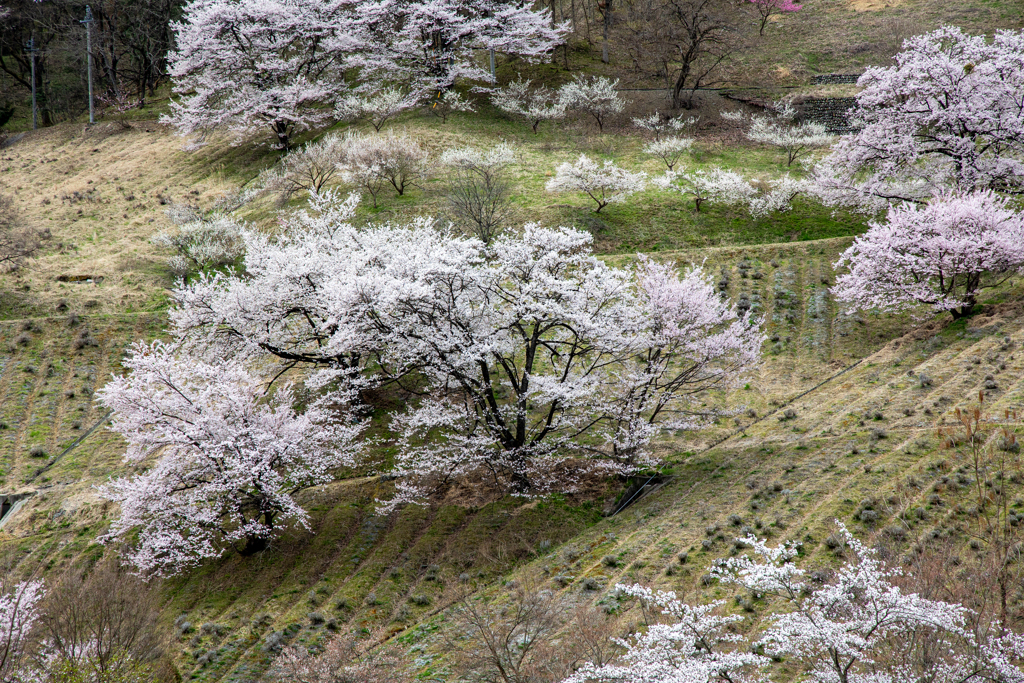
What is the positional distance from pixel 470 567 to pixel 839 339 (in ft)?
47.3

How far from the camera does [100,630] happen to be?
1203 cm

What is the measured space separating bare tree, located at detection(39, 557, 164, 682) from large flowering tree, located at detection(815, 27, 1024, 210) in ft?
86.9

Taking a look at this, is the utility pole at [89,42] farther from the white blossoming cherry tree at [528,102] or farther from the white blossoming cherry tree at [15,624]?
the white blossoming cherry tree at [15,624]

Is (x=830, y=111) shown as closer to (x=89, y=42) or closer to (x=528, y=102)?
(x=528, y=102)

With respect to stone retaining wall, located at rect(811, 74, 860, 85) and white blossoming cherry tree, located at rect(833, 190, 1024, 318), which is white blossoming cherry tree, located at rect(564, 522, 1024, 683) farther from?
stone retaining wall, located at rect(811, 74, 860, 85)

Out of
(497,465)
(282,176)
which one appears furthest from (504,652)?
(282,176)

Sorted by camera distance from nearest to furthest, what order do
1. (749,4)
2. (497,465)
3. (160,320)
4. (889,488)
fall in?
(889,488) < (497,465) < (160,320) < (749,4)

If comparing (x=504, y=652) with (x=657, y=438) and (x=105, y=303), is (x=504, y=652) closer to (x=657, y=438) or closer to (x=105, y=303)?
(x=657, y=438)

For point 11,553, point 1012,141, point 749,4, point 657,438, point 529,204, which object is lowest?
point 11,553

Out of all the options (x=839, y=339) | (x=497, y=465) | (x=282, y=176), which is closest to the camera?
(x=497, y=465)

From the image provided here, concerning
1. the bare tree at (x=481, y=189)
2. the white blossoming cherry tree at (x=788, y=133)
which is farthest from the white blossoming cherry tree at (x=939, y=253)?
the white blossoming cherry tree at (x=788, y=133)

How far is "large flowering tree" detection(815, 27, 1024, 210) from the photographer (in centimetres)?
2336

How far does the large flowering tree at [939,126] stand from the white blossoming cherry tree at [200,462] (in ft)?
72.7

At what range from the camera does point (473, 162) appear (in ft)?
107
